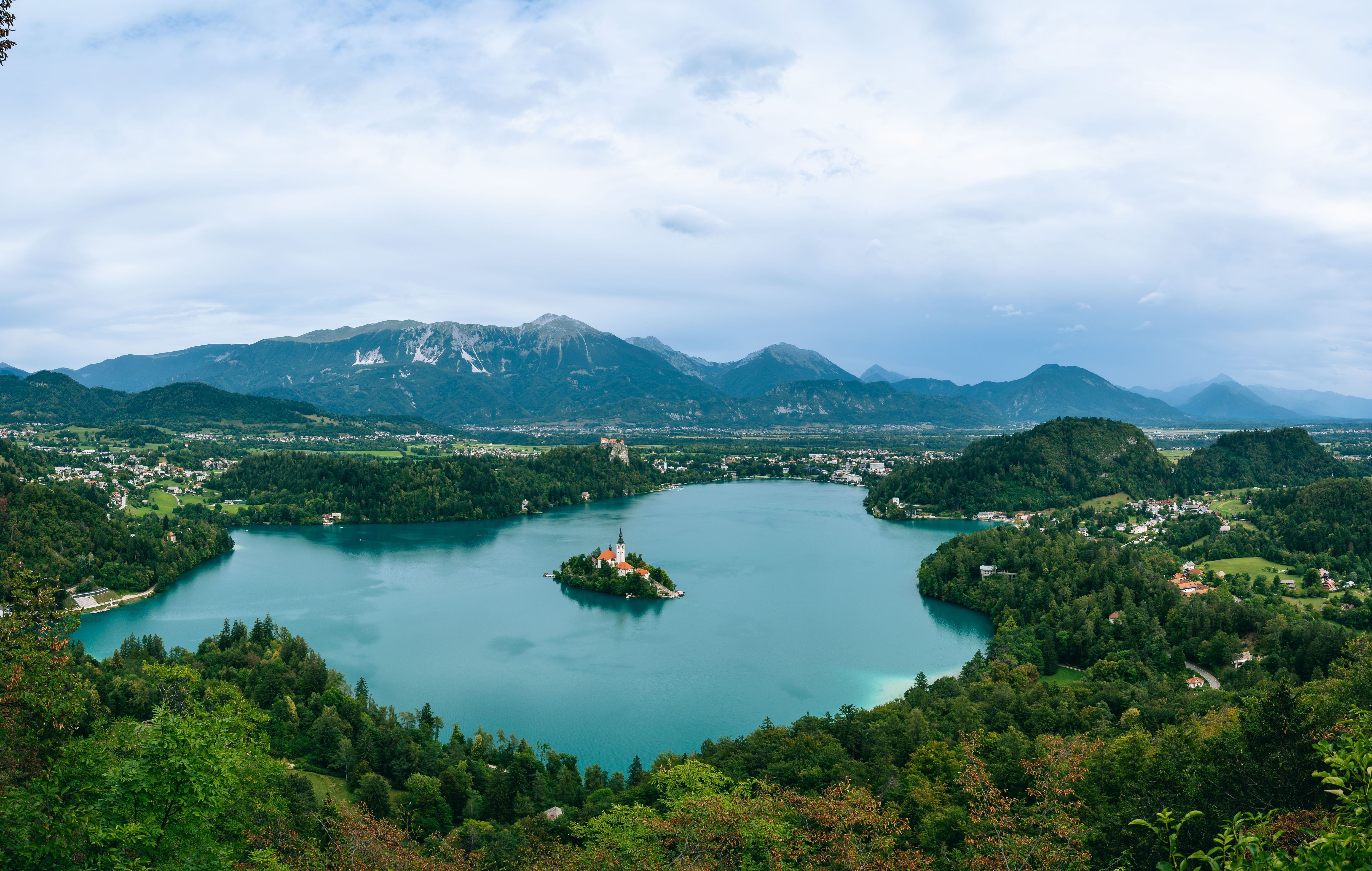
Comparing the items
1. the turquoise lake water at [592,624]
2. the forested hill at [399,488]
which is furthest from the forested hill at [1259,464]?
the forested hill at [399,488]

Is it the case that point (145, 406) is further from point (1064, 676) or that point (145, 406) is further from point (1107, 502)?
point (1064, 676)

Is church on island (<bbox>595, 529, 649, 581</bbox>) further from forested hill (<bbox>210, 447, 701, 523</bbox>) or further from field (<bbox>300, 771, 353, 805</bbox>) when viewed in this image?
forested hill (<bbox>210, 447, 701, 523</bbox>)

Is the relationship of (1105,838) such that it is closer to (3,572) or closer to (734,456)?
(3,572)

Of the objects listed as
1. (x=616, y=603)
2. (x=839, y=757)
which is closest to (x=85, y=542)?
(x=616, y=603)

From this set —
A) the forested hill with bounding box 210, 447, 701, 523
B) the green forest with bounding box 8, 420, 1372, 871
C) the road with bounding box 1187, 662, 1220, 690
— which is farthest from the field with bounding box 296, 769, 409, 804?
the forested hill with bounding box 210, 447, 701, 523

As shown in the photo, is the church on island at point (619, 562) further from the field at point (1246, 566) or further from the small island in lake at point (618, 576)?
the field at point (1246, 566)
